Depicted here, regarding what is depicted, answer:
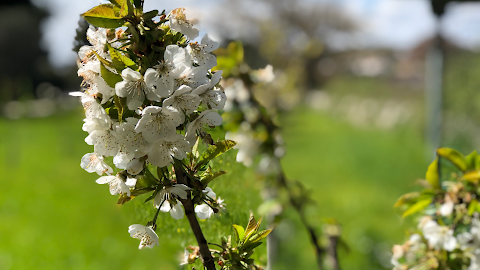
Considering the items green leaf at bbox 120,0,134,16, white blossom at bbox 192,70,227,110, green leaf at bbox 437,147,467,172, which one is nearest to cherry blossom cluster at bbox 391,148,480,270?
green leaf at bbox 437,147,467,172

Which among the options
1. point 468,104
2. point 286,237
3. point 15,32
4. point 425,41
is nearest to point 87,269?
point 286,237

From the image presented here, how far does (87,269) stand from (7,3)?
9500 millimetres

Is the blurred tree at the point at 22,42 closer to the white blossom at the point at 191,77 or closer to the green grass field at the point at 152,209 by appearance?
the green grass field at the point at 152,209

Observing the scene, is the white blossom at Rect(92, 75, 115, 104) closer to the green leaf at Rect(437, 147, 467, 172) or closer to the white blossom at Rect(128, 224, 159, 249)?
the white blossom at Rect(128, 224, 159, 249)

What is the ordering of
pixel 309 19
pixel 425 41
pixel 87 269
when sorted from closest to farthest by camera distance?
1. pixel 87 269
2. pixel 425 41
3. pixel 309 19

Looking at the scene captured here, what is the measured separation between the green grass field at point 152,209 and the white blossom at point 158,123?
15 centimetres

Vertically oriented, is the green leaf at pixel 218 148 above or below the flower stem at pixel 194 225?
above

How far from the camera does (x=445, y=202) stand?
0.66 metres

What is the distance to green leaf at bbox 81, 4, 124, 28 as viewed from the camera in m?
0.35

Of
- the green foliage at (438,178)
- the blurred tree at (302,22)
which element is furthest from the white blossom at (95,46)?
the blurred tree at (302,22)

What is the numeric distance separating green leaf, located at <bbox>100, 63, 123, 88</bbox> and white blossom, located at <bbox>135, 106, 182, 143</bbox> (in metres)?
0.05

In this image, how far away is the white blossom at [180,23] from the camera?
36 centimetres

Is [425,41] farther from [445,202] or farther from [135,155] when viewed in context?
[135,155]

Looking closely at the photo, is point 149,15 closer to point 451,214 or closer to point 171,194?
point 171,194
